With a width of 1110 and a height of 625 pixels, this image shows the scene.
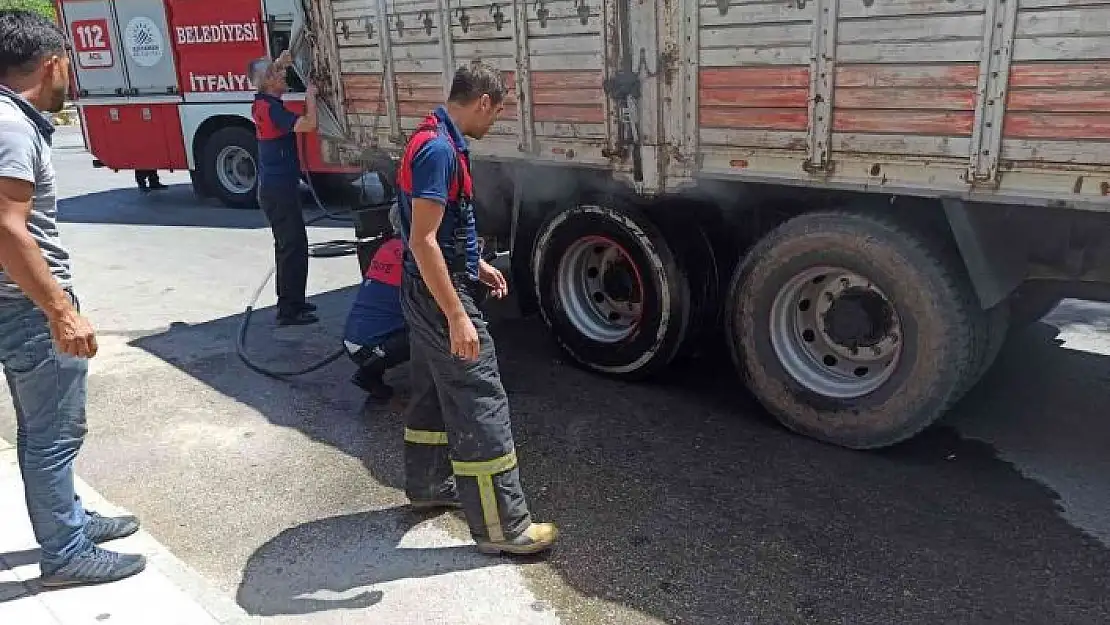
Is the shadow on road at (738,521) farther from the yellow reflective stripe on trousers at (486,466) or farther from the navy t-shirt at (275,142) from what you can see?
the navy t-shirt at (275,142)

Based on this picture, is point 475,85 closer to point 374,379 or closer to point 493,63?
point 493,63

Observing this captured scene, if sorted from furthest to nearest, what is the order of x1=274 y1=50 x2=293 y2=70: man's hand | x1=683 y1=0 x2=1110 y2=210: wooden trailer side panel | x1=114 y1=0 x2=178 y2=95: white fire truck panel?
x1=114 y1=0 x2=178 y2=95: white fire truck panel < x1=274 y1=50 x2=293 y2=70: man's hand < x1=683 y1=0 x2=1110 y2=210: wooden trailer side panel

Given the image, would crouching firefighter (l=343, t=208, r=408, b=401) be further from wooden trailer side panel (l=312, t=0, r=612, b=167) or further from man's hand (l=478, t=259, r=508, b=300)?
man's hand (l=478, t=259, r=508, b=300)

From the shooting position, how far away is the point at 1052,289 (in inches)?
167

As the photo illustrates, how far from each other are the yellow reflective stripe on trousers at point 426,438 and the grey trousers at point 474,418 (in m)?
0.30

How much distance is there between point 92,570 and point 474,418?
4.88 ft

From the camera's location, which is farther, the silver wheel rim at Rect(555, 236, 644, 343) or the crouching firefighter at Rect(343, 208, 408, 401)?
the silver wheel rim at Rect(555, 236, 644, 343)

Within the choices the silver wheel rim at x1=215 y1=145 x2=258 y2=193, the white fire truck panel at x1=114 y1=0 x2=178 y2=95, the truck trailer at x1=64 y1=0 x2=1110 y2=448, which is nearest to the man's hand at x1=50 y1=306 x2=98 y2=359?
the truck trailer at x1=64 y1=0 x2=1110 y2=448

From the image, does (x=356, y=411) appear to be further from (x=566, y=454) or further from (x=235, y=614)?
(x=235, y=614)

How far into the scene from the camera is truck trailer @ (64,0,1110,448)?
11.1 feet

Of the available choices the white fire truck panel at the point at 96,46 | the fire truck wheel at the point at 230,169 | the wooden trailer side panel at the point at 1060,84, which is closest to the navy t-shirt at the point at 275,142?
the wooden trailer side panel at the point at 1060,84

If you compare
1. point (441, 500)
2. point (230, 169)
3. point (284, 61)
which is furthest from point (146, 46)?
point (441, 500)

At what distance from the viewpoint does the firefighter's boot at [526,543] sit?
136 inches

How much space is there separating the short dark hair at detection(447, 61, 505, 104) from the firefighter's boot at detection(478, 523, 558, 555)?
165 centimetres
